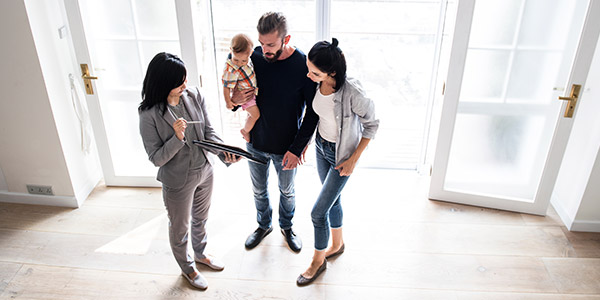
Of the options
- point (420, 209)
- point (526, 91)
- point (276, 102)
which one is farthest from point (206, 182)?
point (526, 91)

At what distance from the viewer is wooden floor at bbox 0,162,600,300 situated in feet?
7.59

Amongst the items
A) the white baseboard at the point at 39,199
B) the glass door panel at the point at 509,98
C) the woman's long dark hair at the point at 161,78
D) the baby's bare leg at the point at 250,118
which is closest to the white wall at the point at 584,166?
the glass door panel at the point at 509,98

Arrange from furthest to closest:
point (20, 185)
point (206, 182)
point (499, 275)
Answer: point (20, 185) → point (499, 275) → point (206, 182)

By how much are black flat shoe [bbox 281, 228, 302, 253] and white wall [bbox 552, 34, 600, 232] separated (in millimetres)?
1761

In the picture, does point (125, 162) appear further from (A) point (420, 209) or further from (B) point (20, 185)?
(A) point (420, 209)

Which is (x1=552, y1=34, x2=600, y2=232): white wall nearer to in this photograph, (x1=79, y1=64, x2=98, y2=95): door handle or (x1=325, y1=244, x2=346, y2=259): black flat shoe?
(x1=325, y1=244, x2=346, y2=259): black flat shoe

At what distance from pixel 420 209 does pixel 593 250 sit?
1032 mm

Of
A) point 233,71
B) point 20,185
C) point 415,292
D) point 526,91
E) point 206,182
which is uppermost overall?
point 233,71

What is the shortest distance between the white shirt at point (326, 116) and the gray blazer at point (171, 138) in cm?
52

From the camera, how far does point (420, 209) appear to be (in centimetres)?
299

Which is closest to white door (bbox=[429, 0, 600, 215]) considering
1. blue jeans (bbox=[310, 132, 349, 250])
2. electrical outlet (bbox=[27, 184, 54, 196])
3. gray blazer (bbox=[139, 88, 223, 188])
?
blue jeans (bbox=[310, 132, 349, 250])

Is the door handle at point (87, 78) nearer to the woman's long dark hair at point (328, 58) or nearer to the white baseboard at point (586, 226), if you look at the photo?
the woman's long dark hair at point (328, 58)

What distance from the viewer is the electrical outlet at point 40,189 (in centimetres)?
295

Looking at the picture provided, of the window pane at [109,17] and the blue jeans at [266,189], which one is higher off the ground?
the window pane at [109,17]
